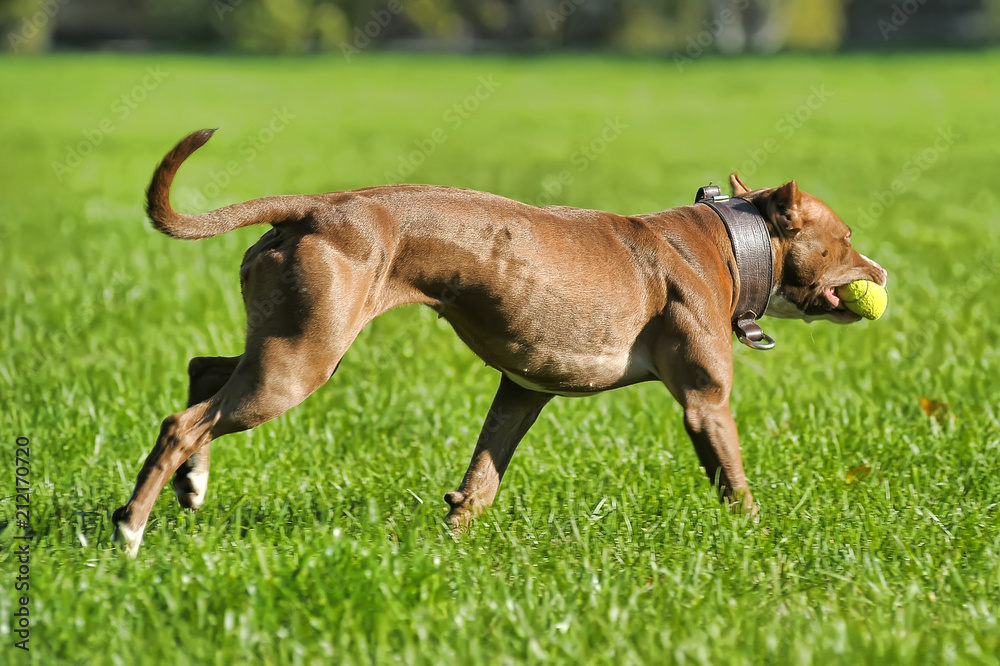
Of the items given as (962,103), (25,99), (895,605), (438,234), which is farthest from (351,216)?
(25,99)

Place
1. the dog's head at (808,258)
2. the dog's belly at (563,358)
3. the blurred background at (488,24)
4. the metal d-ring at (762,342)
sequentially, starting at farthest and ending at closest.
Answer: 1. the blurred background at (488,24)
2. the dog's head at (808,258)
3. the metal d-ring at (762,342)
4. the dog's belly at (563,358)

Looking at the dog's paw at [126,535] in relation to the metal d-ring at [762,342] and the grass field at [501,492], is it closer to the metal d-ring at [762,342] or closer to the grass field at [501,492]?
the grass field at [501,492]

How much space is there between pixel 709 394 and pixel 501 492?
1.05m

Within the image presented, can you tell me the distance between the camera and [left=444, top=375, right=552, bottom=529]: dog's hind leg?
4.53 meters

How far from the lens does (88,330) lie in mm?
7262

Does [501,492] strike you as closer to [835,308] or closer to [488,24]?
[835,308]

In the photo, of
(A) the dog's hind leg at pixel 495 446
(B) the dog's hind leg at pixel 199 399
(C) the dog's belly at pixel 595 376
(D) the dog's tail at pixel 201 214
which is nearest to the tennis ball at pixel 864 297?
(C) the dog's belly at pixel 595 376

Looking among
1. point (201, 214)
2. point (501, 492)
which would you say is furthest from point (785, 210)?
point (201, 214)

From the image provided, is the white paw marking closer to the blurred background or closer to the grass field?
the grass field

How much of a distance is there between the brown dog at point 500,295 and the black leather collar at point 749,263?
1.7 inches

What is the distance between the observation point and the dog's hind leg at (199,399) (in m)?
4.30

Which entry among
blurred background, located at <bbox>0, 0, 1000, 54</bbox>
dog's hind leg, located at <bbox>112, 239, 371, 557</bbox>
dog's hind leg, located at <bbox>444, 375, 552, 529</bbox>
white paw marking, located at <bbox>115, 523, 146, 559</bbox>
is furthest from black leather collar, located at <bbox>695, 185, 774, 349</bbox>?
blurred background, located at <bbox>0, 0, 1000, 54</bbox>

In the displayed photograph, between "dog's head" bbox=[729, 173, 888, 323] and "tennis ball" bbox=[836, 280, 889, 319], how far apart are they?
0.02m

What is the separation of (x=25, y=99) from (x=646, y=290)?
21.5 meters
